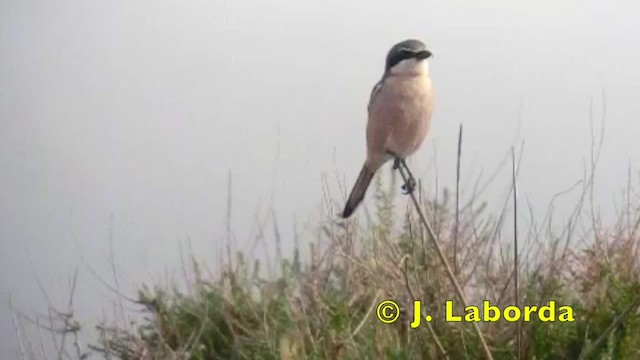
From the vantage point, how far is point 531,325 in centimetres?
116

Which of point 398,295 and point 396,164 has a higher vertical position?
point 396,164

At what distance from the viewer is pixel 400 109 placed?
3.95 feet

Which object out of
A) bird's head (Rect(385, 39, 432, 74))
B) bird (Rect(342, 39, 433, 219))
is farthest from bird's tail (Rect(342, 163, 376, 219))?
bird's head (Rect(385, 39, 432, 74))

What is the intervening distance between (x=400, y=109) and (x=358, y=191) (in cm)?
15

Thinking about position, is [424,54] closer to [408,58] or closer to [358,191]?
[408,58]

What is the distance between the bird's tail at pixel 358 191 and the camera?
1.28m

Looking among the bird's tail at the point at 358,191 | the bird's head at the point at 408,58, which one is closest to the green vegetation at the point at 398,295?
the bird's tail at the point at 358,191

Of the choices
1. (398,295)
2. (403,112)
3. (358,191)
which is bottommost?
(398,295)

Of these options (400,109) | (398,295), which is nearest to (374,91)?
(400,109)

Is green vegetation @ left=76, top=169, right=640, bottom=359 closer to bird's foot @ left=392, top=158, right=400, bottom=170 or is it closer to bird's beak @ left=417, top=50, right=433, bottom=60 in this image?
bird's foot @ left=392, top=158, right=400, bottom=170

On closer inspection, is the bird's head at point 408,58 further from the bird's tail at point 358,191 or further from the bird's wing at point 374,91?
the bird's tail at point 358,191

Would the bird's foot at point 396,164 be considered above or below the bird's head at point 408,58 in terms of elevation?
below

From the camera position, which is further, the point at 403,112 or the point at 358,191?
the point at 358,191

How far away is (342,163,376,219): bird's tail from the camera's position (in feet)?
4.20
